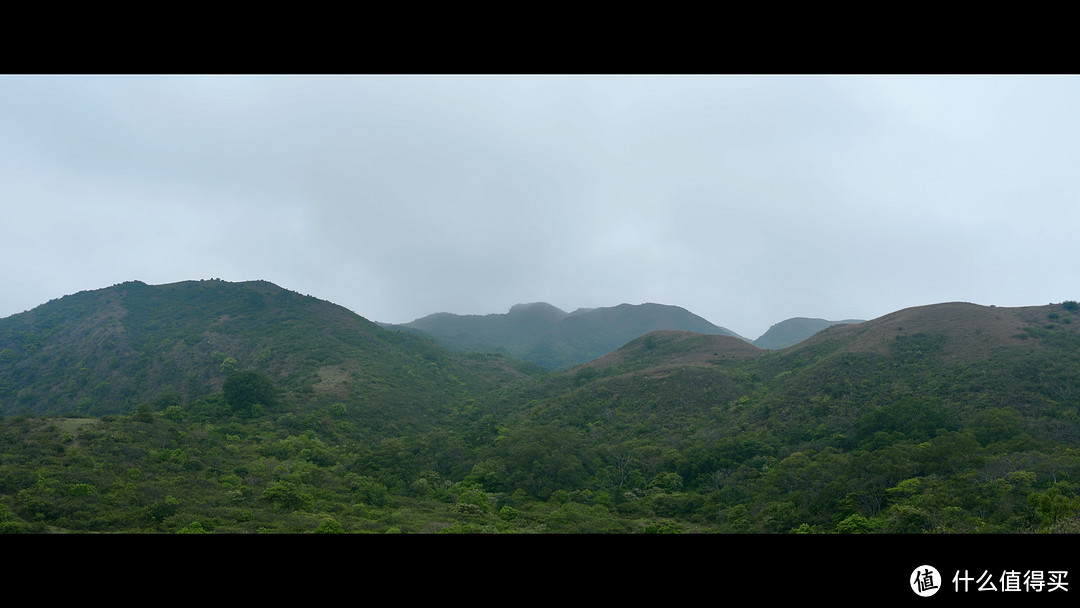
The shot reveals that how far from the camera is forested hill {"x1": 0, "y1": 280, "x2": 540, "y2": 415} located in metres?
42.6

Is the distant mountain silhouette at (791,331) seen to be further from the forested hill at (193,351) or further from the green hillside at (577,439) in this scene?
the forested hill at (193,351)

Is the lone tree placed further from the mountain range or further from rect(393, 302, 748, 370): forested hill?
the mountain range

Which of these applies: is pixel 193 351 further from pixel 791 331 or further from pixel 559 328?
pixel 791 331

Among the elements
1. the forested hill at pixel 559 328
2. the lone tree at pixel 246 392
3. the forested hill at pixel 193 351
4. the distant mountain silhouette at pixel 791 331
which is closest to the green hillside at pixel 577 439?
the lone tree at pixel 246 392

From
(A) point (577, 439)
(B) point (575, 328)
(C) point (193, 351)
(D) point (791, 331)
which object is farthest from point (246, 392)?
(D) point (791, 331)

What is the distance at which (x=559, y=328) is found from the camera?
458 feet

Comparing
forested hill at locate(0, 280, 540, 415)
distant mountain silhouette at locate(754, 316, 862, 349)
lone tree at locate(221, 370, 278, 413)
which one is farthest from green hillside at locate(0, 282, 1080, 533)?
distant mountain silhouette at locate(754, 316, 862, 349)

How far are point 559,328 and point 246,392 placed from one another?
11026 centimetres

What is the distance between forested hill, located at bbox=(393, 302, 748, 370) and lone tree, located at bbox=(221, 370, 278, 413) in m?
76.4

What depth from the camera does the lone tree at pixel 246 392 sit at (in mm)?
32438
